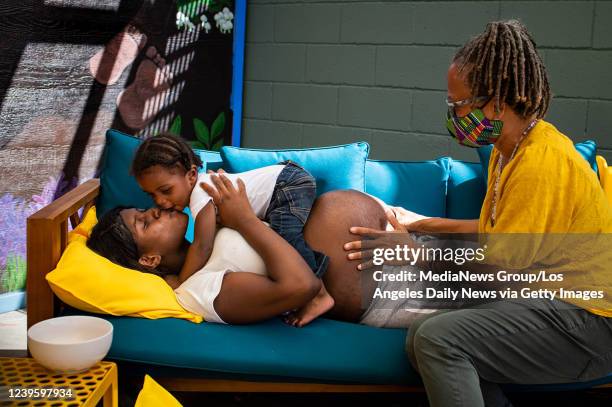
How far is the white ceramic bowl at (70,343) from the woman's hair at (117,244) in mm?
420

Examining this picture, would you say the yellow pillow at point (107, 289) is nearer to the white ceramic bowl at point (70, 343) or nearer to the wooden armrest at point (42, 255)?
the wooden armrest at point (42, 255)

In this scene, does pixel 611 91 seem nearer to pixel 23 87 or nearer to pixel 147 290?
pixel 147 290

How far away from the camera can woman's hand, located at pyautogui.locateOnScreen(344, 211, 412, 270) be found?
216 centimetres

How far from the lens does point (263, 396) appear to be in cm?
254

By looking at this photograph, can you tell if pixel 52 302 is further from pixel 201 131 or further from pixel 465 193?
pixel 201 131

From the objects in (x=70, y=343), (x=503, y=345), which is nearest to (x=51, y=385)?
(x=70, y=343)

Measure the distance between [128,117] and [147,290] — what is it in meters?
1.75

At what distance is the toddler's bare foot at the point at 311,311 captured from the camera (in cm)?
209

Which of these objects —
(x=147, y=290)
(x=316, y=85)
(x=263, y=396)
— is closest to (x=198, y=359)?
(x=147, y=290)

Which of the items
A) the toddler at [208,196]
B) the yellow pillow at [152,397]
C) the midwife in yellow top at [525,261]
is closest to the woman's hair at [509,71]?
the midwife in yellow top at [525,261]

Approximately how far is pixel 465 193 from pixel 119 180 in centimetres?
127

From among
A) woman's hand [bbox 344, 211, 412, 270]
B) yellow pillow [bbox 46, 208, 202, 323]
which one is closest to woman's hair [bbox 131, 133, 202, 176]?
yellow pillow [bbox 46, 208, 202, 323]

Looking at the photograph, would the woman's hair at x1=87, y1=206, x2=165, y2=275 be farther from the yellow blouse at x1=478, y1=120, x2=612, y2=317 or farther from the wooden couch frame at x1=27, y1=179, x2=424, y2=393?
the yellow blouse at x1=478, y1=120, x2=612, y2=317

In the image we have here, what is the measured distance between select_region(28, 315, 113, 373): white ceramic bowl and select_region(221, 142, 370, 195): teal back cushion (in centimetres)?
95
